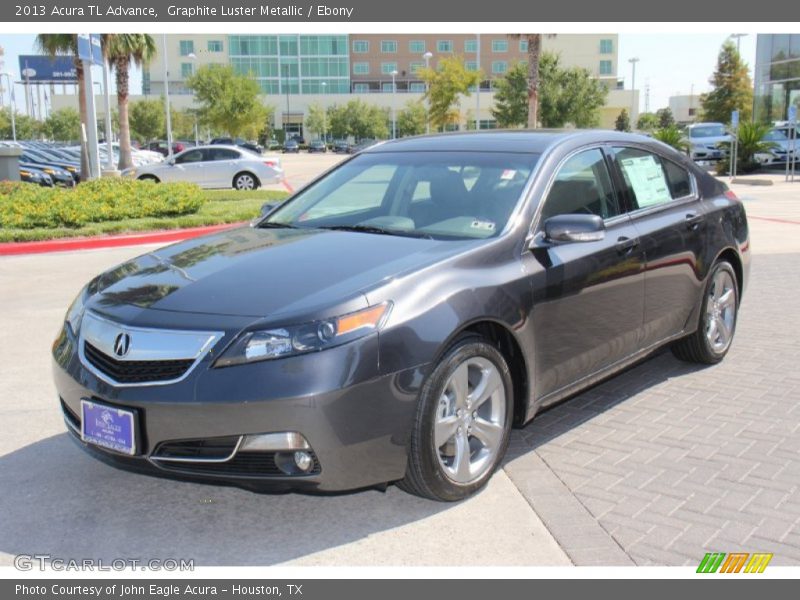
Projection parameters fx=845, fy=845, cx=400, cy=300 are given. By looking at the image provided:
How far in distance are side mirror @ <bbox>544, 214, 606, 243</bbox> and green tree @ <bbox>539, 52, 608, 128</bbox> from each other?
56.5m

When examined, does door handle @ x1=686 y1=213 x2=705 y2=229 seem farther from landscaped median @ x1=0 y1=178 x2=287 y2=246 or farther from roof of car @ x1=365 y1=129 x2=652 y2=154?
landscaped median @ x1=0 y1=178 x2=287 y2=246

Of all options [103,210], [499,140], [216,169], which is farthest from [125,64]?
[499,140]

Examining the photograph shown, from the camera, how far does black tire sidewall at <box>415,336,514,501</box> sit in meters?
3.60

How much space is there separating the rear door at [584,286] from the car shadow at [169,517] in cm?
106

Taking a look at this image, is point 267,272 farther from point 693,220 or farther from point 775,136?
point 775,136

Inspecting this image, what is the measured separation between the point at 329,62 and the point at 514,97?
6409cm

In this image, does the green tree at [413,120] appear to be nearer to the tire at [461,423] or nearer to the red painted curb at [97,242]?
the red painted curb at [97,242]

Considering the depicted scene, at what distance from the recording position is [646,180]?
5.45m

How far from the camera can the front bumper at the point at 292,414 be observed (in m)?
3.31

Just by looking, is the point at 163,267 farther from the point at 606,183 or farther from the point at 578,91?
the point at 578,91

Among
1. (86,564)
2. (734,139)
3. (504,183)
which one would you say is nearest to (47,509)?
(86,564)

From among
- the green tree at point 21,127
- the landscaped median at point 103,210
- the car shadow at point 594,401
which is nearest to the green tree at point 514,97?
the landscaped median at point 103,210

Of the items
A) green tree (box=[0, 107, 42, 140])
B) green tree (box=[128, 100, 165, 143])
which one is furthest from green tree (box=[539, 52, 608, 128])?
green tree (box=[0, 107, 42, 140])
